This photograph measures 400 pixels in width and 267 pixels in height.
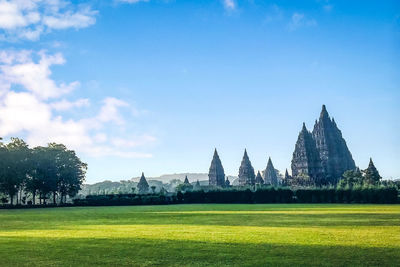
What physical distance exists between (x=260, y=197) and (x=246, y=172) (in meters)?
51.2

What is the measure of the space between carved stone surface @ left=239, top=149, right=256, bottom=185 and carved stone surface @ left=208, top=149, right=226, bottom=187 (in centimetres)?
571

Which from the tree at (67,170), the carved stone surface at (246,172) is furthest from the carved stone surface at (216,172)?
the tree at (67,170)

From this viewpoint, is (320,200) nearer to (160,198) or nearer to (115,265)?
(160,198)

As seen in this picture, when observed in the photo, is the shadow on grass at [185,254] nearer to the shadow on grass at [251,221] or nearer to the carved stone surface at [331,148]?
the shadow on grass at [251,221]

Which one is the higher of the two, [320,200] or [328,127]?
[328,127]

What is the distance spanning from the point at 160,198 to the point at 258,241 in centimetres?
5357

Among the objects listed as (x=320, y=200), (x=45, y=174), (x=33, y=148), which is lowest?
(x=320, y=200)

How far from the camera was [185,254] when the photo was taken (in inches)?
489

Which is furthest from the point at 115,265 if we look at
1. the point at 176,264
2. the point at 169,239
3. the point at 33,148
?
the point at 33,148

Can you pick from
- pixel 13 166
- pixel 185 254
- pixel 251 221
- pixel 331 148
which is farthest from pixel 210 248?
pixel 331 148

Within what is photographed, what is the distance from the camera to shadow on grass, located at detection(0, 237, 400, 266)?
440 inches

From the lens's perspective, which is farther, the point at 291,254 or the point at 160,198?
the point at 160,198

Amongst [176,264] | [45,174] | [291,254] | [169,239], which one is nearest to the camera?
[176,264]

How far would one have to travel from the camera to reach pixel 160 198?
67.1m
